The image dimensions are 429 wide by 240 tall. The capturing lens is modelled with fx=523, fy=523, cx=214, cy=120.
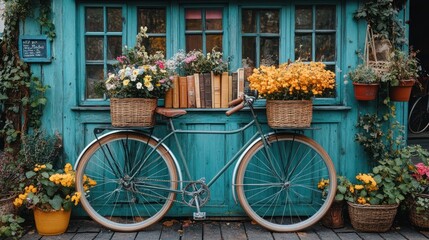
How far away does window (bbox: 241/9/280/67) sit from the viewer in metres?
5.76

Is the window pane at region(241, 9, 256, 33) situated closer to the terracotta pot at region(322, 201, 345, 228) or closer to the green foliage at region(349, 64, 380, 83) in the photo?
the green foliage at region(349, 64, 380, 83)

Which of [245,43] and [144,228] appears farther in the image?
[245,43]

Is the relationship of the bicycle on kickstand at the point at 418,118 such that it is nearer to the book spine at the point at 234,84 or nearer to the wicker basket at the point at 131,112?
the book spine at the point at 234,84

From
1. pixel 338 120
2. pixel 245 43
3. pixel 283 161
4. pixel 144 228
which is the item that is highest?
pixel 245 43

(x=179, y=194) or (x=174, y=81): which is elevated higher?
(x=174, y=81)

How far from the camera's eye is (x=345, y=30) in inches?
224

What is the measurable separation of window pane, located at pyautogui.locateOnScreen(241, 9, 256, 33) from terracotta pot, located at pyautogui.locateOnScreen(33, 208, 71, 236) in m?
2.72

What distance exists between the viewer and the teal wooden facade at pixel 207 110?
5.64 m

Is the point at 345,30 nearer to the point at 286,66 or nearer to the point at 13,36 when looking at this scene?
the point at 286,66

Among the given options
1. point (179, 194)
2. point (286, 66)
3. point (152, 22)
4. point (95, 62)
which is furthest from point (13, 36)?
point (286, 66)

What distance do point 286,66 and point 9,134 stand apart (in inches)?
119

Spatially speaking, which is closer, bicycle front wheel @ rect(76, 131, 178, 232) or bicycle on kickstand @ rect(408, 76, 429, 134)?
bicycle front wheel @ rect(76, 131, 178, 232)

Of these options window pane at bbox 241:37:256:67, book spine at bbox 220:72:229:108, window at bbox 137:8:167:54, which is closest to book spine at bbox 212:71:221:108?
book spine at bbox 220:72:229:108

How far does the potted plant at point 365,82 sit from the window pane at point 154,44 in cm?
208
